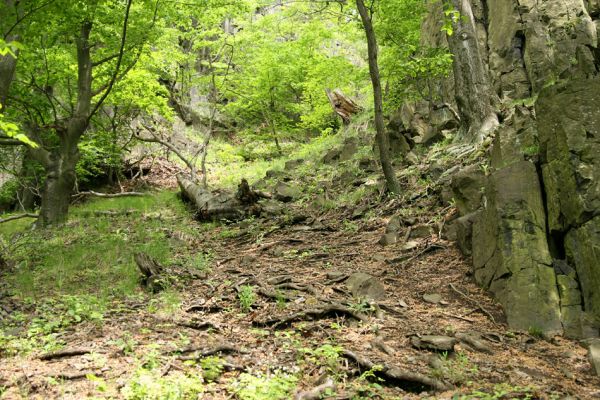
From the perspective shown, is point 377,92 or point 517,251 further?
point 377,92

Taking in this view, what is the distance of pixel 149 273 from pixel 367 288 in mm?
3286

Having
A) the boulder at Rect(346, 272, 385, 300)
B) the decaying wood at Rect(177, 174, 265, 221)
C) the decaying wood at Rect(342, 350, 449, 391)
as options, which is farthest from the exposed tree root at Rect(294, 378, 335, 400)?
the decaying wood at Rect(177, 174, 265, 221)

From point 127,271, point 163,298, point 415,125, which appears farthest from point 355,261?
point 415,125

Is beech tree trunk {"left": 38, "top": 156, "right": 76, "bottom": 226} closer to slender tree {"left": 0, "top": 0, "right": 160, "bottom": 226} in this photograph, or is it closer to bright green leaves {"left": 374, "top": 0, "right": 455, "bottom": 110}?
slender tree {"left": 0, "top": 0, "right": 160, "bottom": 226}

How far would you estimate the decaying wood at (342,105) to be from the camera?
19.7 metres

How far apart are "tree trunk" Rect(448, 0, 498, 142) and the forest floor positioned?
10.2ft

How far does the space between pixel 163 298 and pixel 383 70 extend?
1064 cm

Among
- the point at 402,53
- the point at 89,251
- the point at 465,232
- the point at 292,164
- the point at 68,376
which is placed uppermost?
the point at 402,53

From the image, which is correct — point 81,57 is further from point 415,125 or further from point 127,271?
point 415,125

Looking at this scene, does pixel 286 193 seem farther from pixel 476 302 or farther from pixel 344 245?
pixel 476 302

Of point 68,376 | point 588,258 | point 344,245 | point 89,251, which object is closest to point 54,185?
point 89,251

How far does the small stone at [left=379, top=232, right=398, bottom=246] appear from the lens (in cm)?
812

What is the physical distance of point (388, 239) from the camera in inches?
321

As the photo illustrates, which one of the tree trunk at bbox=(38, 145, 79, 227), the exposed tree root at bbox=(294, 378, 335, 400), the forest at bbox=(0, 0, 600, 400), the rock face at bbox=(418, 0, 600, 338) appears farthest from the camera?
the tree trunk at bbox=(38, 145, 79, 227)
